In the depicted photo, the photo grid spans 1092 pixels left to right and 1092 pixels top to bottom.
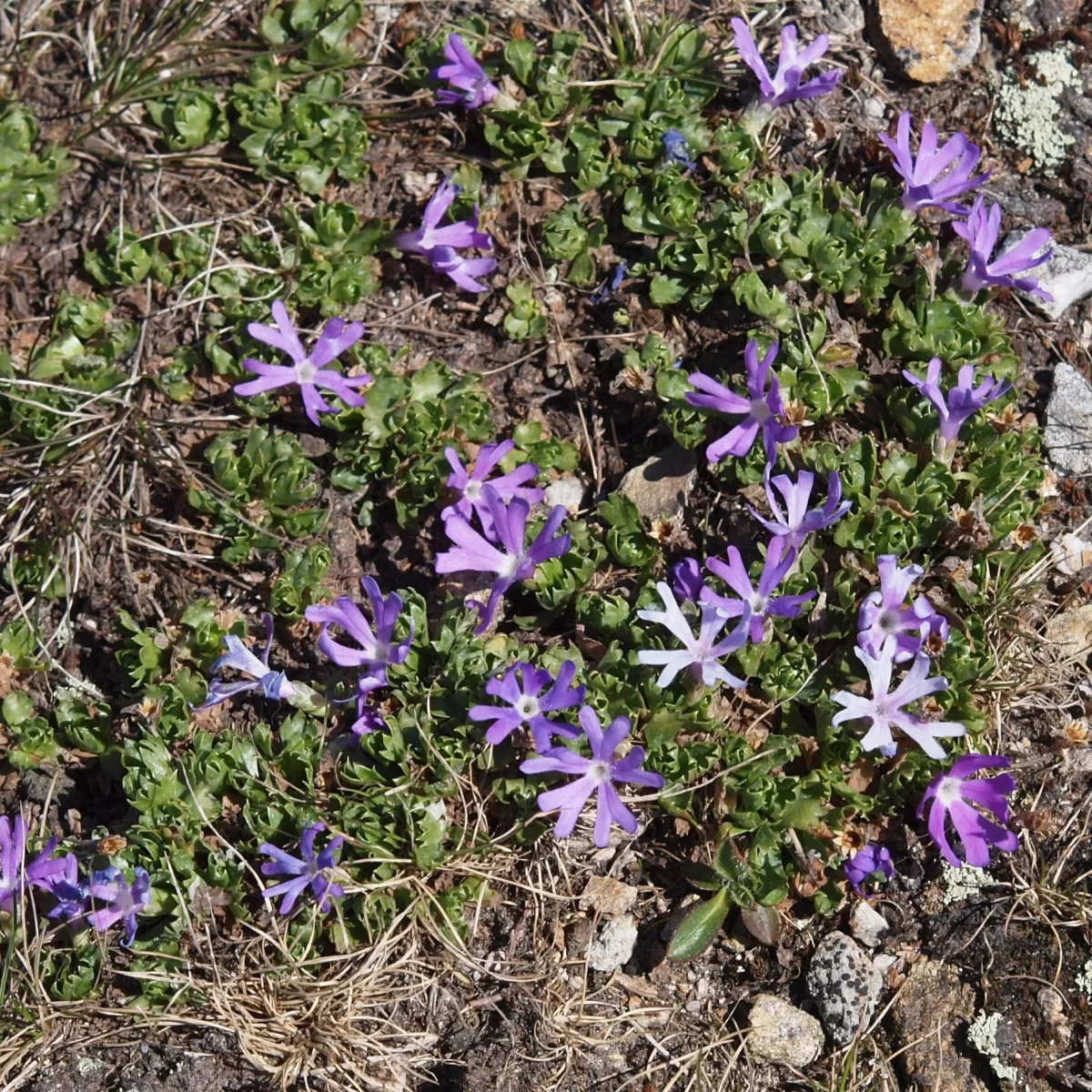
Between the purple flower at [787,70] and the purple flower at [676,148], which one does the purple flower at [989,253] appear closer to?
the purple flower at [787,70]

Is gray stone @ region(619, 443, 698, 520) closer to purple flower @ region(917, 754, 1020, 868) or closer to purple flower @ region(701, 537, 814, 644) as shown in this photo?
purple flower @ region(701, 537, 814, 644)

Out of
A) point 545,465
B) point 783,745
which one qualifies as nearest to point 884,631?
point 783,745

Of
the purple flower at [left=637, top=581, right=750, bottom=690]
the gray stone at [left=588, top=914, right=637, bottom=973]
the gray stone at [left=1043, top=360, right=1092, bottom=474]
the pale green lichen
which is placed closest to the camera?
the purple flower at [left=637, top=581, right=750, bottom=690]

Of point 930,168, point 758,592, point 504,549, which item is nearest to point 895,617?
point 758,592

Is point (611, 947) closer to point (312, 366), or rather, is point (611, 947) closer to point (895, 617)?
point (895, 617)

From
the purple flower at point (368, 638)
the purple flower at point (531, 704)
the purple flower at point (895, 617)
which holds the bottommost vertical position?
the purple flower at point (368, 638)

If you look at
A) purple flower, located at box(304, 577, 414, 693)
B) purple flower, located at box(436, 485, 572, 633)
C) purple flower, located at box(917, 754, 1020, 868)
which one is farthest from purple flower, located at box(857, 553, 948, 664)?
purple flower, located at box(304, 577, 414, 693)

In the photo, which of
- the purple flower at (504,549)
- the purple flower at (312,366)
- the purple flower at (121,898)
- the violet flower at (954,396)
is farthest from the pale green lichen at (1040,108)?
the purple flower at (121,898)
